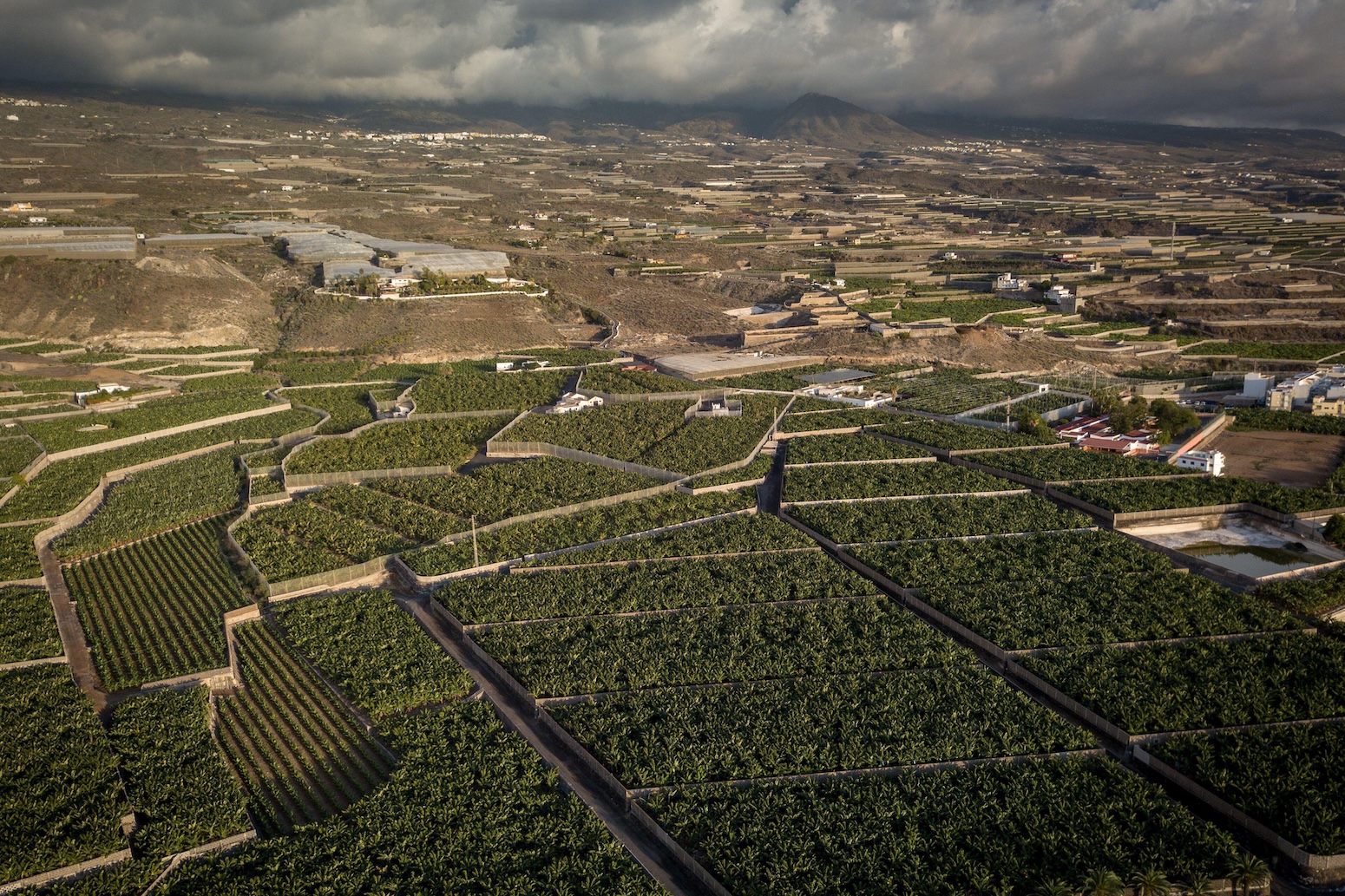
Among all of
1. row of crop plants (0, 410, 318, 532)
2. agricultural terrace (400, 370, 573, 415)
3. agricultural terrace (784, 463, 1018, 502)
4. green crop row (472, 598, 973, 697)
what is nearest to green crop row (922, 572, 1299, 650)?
green crop row (472, 598, 973, 697)

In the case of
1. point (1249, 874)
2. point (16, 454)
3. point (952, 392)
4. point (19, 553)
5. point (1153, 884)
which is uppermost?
point (952, 392)

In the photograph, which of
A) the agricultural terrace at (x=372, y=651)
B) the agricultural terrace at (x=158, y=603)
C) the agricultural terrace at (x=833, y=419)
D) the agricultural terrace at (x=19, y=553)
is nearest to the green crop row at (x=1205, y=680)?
the agricultural terrace at (x=372, y=651)

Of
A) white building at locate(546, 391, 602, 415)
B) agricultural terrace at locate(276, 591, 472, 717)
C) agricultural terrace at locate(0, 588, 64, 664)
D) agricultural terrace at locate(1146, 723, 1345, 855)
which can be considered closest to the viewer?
agricultural terrace at locate(1146, 723, 1345, 855)

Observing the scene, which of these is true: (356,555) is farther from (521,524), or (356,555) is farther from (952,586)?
(952,586)

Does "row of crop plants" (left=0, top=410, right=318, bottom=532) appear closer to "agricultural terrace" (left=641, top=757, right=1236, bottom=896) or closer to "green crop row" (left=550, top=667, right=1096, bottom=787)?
"green crop row" (left=550, top=667, right=1096, bottom=787)

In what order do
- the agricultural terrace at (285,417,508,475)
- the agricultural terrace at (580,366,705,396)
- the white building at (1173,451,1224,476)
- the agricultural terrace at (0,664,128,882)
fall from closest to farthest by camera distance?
the agricultural terrace at (0,664,128,882) → the white building at (1173,451,1224,476) → the agricultural terrace at (285,417,508,475) → the agricultural terrace at (580,366,705,396)

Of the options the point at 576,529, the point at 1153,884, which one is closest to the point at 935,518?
the point at 576,529

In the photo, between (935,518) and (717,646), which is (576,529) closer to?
(717,646)
